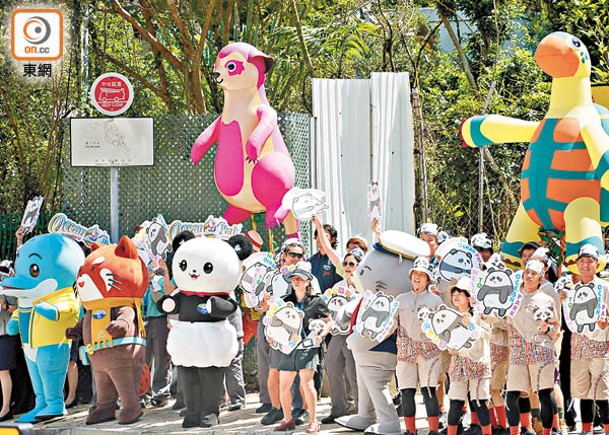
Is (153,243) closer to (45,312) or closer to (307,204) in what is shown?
(45,312)

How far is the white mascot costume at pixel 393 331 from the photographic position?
9266mm

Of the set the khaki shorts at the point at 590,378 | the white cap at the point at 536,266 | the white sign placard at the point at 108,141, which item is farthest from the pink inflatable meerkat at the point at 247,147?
the khaki shorts at the point at 590,378

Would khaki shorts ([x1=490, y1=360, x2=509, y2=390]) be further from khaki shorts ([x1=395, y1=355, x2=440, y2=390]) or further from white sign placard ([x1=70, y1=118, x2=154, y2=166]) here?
white sign placard ([x1=70, y1=118, x2=154, y2=166])

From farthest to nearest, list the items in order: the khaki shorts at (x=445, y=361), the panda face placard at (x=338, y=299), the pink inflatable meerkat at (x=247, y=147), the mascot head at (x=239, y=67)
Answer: the mascot head at (x=239, y=67) < the pink inflatable meerkat at (x=247, y=147) < the panda face placard at (x=338, y=299) < the khaki shorts at (x=445, y=361)

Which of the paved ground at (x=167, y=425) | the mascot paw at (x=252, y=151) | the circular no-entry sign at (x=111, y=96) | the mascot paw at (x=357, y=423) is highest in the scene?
the circular no-entry sign at (x=111, y=96)

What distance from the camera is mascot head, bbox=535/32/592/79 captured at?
34.5 feet

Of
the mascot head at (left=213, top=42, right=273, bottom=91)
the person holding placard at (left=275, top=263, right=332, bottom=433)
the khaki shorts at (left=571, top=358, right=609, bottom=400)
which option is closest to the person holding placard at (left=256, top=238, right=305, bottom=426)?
the person holding placard at (left=275, top=263, right=332, bottom=433)

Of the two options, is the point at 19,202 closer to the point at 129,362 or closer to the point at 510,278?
the point at 129,362

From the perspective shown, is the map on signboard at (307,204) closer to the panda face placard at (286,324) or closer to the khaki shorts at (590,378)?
the panda face placard at (286,324)

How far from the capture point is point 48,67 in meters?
15.9

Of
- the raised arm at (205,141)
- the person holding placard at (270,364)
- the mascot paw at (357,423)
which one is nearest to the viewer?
the mascot paw at (357,423)

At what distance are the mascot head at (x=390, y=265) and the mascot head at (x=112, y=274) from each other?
208cm

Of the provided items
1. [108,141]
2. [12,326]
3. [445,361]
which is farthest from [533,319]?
[108,141]

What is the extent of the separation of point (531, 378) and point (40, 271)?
4.57 metres
